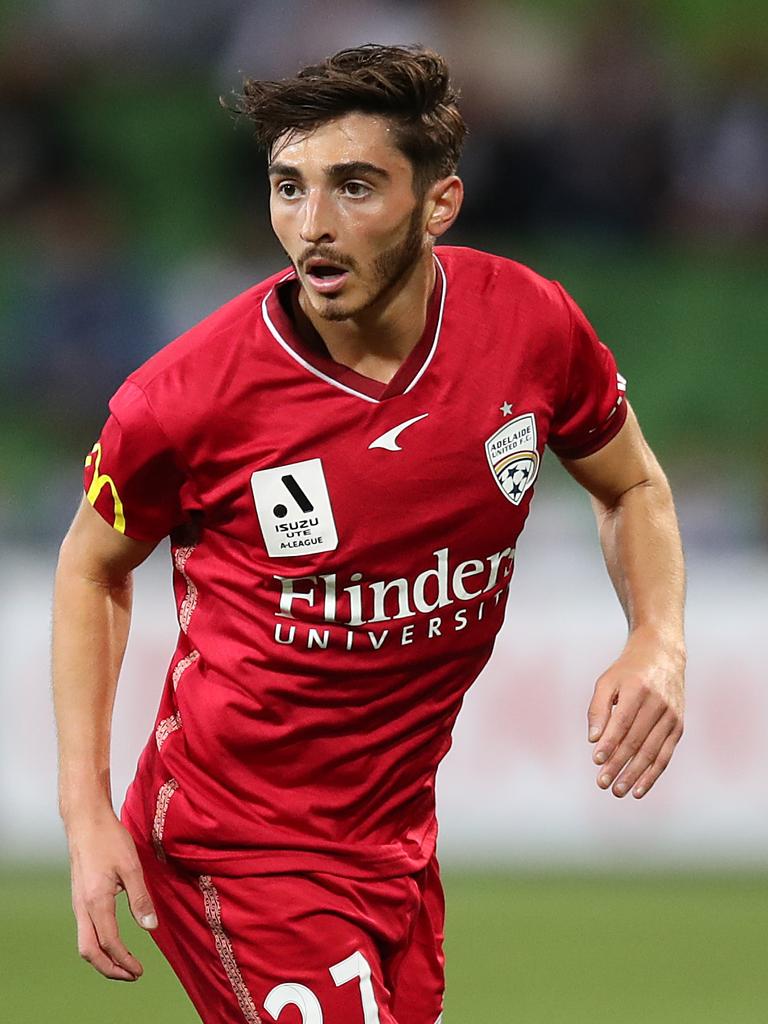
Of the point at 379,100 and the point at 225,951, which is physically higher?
the point at 379,100

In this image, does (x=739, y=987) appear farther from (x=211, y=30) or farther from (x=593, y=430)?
(x=211, y=30)

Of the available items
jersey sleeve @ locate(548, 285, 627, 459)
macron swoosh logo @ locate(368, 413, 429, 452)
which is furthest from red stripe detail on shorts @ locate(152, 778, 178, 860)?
jersey sleeve @ locate(548, 285, 627, 459)

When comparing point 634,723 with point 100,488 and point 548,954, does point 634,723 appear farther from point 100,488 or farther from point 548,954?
point 548,954

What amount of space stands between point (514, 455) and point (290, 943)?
39.3 inches

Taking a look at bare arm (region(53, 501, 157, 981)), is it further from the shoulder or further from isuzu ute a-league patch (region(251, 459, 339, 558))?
the shoulder

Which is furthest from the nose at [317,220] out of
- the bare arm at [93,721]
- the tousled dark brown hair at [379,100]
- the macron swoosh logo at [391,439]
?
the bare arm at [93,721]

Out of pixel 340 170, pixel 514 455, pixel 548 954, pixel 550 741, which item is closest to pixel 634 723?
pixel 514 455

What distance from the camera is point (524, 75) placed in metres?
10.6

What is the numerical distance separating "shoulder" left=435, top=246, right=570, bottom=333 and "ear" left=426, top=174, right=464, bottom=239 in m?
0.17

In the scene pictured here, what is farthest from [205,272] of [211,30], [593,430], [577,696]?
[593,430]

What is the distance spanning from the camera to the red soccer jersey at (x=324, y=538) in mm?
3223

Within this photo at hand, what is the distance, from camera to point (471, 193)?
9.99 metres

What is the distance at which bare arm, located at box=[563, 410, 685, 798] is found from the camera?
10.5 ft

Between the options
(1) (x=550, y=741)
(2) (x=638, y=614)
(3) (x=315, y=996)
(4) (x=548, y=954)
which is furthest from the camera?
(1) (x=550, y=741)
